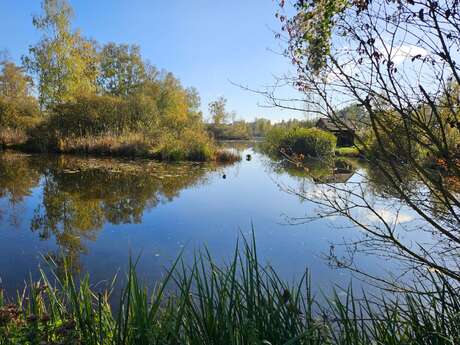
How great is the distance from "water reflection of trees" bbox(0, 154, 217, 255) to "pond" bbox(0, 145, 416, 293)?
0.02 m

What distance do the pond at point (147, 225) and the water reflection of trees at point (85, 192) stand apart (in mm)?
23

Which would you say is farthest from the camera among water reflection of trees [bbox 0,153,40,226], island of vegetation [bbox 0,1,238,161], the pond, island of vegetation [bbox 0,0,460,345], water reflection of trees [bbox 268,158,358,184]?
island of vegetation [bbox 0,1,238,161]

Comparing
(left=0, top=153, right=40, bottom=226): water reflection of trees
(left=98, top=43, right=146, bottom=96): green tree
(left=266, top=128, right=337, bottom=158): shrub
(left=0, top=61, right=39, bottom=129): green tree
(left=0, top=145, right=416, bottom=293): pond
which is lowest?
(left=0, top=145, right=416, bottom=293): pond

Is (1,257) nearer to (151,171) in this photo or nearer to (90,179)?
(90,179)

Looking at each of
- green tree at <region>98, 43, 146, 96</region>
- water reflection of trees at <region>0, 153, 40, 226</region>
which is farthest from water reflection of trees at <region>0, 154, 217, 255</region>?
green tree at <region>98, 43, 146, 96</region>

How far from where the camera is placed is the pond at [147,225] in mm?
4227

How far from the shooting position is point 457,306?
1.82 metres

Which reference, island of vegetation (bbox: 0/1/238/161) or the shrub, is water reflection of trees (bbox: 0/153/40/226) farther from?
the shrub

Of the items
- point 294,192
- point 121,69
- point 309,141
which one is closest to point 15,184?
point 294,192

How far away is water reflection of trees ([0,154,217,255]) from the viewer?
5.65 m

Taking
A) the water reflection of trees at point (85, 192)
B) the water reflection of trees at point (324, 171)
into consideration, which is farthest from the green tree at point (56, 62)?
the water reflection of trees at point (324, 171)

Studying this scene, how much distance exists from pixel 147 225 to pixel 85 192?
139 inches

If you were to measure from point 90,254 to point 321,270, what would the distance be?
3174 mm

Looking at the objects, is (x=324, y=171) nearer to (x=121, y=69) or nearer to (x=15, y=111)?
(x=15, y=111)
